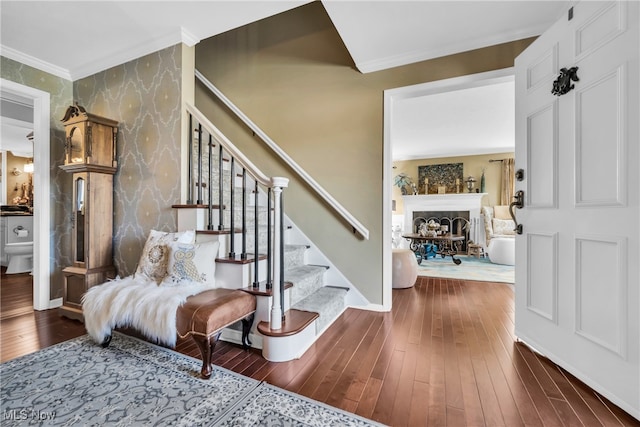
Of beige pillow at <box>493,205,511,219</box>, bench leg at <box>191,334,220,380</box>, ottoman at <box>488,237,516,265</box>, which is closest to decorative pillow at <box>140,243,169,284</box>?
bench leg at <box>191,334,220,380</box>

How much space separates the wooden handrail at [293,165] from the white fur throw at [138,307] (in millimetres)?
1436

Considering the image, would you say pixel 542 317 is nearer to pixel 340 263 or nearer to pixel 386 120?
pixel 340 263

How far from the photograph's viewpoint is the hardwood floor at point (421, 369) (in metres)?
1.31

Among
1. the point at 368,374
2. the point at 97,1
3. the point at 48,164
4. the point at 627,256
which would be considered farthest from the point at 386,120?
the point at 48,164

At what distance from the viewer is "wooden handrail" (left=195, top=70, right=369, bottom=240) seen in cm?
277

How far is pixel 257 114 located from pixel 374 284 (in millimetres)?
2432

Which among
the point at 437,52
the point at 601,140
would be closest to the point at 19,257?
the point at 437,52

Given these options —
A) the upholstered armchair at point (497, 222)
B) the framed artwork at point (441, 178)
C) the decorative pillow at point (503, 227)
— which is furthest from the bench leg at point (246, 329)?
the framed artwork at point (441, 178)

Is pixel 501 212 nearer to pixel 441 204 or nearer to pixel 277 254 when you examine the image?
pixel 441 204

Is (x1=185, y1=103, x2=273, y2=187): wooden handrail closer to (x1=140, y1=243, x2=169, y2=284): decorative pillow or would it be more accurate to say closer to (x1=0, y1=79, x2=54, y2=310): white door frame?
(x1=140, y1=243, x2=169, y2=284): decorative pillow

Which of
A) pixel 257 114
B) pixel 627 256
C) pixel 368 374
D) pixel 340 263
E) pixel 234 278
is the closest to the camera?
pixel 627 256

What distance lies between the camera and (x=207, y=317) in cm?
152

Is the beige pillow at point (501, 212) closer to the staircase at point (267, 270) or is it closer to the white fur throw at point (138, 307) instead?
the staircase at point (267, 270)

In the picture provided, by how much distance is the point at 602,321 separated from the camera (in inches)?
56.8
